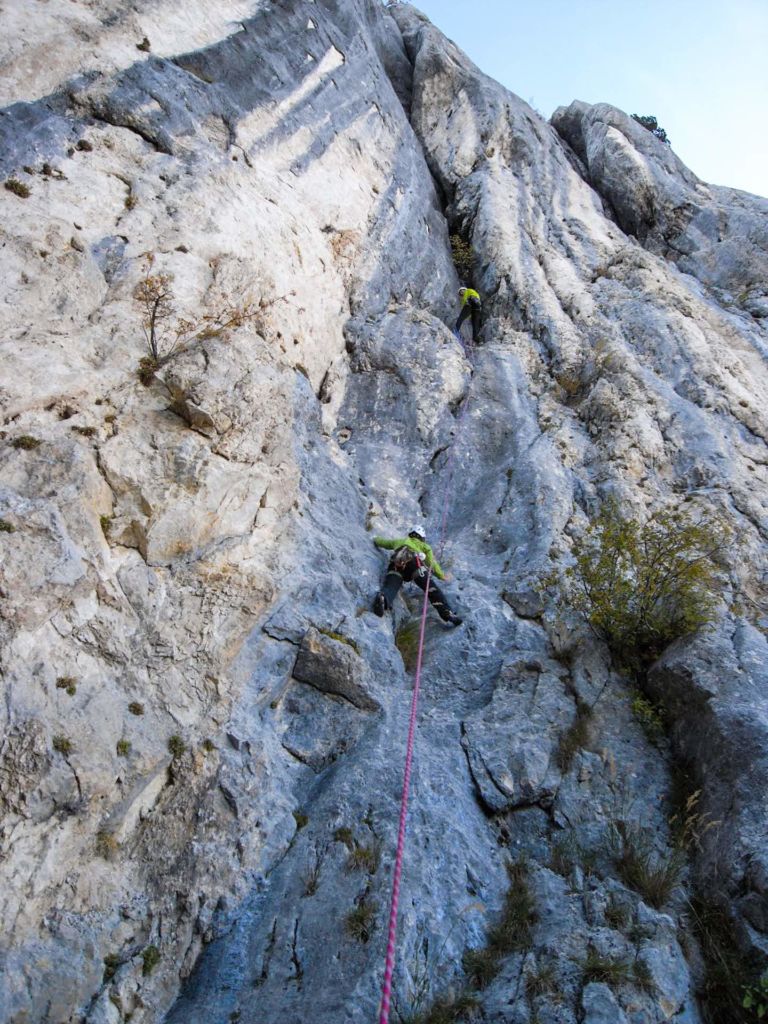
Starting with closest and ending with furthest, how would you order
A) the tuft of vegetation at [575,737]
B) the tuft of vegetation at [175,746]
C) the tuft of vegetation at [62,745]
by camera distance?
the tuft of vegetation at [62,745] < the tuft of vegetation at [175,746] < the tuft of vegetation at [575,737]

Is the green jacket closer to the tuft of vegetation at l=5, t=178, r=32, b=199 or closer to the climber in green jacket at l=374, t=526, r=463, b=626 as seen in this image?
the climber in green jacket at l=374, t=526, r=463, b=626

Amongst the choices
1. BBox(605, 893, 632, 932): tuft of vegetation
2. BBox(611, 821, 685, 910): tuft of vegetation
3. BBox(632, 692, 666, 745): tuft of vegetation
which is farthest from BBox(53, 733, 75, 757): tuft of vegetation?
BBox(632, 692, 666, 745): tuft of vegetation

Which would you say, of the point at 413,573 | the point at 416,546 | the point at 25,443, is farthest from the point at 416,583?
the point at 25,443

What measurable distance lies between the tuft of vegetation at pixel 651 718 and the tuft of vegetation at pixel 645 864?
4.67 ft

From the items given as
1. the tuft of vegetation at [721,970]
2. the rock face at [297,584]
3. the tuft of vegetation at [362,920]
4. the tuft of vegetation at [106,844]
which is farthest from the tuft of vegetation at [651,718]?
→ the tuft of vegetation at [106,844]

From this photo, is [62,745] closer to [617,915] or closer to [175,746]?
[175,746]

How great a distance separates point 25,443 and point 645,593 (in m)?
7.95

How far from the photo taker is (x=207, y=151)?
40.7 ft

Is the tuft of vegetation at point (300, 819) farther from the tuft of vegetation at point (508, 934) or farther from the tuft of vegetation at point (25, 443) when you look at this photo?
the tuft of vegetation at point (25, 443)

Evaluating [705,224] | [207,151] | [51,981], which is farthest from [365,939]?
[705,224]

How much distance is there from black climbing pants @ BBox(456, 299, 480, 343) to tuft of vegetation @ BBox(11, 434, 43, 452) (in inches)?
498

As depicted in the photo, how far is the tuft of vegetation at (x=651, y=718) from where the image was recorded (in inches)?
327

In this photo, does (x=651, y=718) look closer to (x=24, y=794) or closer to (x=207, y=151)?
(x=24, y=794)

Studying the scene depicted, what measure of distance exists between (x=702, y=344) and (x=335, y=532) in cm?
1115
